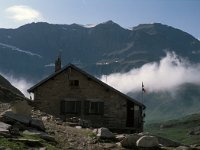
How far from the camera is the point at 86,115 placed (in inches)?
2004

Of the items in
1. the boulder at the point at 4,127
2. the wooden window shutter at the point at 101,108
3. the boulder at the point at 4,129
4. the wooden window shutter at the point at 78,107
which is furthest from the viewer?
the wooden window shutter at the point at 78,107

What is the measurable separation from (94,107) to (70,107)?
2829 mm

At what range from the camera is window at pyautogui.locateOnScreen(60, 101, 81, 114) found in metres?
50.8

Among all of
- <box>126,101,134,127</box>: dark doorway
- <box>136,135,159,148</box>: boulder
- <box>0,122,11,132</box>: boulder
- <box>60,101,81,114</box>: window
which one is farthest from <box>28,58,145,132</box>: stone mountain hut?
<box>0,122,11,132</box>: boulder

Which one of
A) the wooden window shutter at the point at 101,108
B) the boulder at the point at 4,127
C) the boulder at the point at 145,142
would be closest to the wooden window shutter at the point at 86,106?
the wooden window shutter at the point at 101,108

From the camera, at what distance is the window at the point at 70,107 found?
50.8 metres

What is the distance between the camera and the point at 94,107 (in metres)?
50.3

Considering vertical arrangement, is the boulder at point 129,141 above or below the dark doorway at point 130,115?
below

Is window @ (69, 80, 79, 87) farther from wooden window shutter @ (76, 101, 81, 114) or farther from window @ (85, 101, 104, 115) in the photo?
window @ (85, 101, 104, 115)

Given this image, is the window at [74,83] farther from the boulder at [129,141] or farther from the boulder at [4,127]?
the boulder at [4,127]

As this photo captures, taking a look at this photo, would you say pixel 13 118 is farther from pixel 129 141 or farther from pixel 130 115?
pixel 130 115

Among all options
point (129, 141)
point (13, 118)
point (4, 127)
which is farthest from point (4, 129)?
point (129, 141)

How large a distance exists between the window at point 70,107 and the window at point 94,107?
1005mm

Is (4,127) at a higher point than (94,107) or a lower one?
lower
